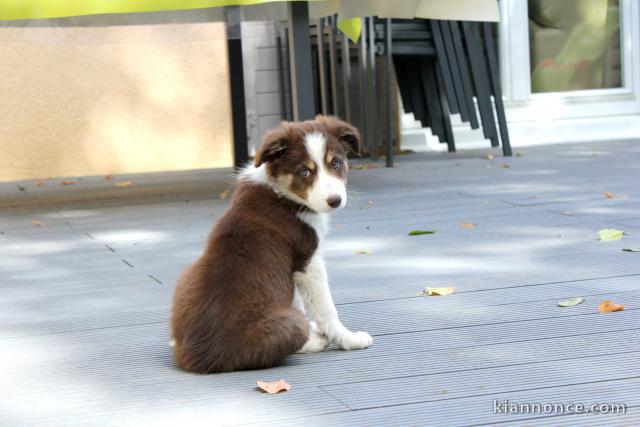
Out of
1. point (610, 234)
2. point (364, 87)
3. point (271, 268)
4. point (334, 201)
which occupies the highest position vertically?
point (334, 201)

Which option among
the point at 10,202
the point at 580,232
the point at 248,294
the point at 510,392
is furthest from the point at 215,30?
the point at 510,392

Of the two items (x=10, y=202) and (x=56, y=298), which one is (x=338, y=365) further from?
(x=10, y=202)

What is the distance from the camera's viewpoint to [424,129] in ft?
33.3

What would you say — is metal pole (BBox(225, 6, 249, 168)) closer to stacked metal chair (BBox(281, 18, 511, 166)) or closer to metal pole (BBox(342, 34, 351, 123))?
stacked metal chair (BBox(281, 18, 511, 166))

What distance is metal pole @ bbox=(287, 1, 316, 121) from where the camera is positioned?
6191 mm

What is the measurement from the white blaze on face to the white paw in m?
0.38

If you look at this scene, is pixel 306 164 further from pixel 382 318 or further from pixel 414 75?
pixel 414 75

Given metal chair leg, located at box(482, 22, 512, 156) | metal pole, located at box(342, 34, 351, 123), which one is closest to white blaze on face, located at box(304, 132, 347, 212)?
metal chair leg, located at box(482, 22, 512, 156)

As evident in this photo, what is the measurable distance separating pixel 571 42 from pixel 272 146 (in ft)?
27.0

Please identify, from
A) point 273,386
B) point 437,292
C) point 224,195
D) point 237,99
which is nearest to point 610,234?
point 437,292

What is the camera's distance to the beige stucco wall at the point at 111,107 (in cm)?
912

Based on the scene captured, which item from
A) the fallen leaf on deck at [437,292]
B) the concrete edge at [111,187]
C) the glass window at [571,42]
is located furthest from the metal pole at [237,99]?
the fallen leaf on deck at [437,292]

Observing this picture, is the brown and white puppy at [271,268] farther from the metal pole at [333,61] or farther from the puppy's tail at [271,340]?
the metal pole at [333,61]

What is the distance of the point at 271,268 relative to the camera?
113 inches
